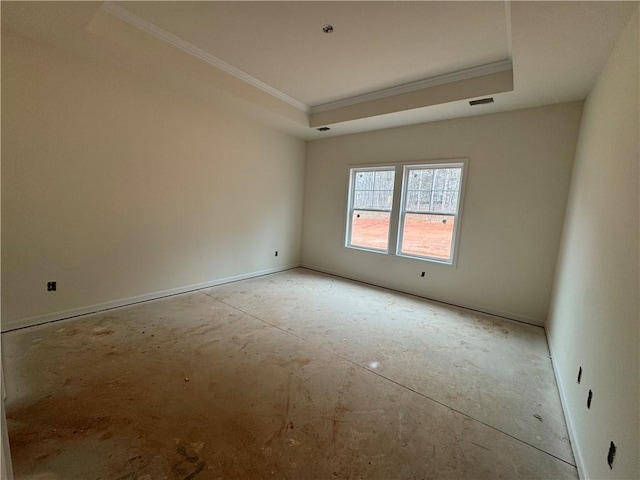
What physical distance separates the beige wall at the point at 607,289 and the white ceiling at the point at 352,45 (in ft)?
1.28

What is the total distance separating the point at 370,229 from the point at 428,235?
106cm

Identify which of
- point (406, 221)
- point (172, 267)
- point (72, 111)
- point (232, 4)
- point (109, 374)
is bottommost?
point (109, 374)

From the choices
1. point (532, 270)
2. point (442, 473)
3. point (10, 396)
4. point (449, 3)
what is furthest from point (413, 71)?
point (10, 396)

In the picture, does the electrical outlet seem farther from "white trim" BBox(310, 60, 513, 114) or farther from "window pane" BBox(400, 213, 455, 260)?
"white trim" BBox(310, 60, 513, 114)

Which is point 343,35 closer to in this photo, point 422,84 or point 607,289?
point 422,84

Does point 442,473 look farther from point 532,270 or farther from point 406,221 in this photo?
point 406,221

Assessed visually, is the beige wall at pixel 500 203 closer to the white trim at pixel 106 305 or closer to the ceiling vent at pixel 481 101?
the ceiling vent at pixel 481 101

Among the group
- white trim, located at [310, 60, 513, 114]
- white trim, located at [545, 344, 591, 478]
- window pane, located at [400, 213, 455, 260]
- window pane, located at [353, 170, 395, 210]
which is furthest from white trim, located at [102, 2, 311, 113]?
white trim, located at [545, 344, 591, 478]

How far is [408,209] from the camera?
4.49m

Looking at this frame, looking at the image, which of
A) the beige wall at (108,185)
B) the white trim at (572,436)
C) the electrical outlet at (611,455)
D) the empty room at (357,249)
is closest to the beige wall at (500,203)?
→ the empty room at (357,249)

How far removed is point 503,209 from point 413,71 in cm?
211

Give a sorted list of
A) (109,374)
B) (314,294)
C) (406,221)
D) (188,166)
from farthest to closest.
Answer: (406,221), (314,294), (188,166), (109,374)

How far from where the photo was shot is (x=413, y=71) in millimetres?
3232

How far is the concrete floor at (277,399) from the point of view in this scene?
1.48 metres
